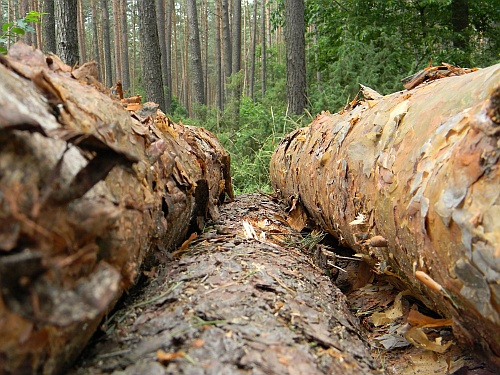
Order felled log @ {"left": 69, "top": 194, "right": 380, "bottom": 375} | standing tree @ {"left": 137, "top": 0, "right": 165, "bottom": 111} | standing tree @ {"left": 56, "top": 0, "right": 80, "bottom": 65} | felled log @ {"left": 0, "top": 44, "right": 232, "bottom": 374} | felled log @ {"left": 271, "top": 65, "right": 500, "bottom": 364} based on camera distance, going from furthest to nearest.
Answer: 1. standing tree @ {"left": 137, "top": 0, "right": 165, "bottom": 111}
2. standing tree @ {"left": 56, "top": 0, "right": 80, "bottom": 65}
3. felled log @ {"left": 271, "top": 65, "right": 500, "bottom": 364}
4. felled log @ {"left": 69, "top": 194, "right": 380, "bottom": 375}
5. felled log @ {"left": 0, "top": 44, "right": 232, "bottom": 374}

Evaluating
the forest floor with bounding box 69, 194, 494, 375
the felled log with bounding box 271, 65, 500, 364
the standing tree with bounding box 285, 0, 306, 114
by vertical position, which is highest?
the standing tree with bounding box 285, 0, 306, 114

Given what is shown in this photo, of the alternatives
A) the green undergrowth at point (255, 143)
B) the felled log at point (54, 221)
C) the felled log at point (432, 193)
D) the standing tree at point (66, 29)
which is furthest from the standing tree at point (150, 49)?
the felled log at point (54, 221)

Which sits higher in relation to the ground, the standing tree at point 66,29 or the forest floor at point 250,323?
the standing tree at point 66,29

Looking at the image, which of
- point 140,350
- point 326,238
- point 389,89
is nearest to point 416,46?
point 389,89

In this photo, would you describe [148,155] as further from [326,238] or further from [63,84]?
[326,238]

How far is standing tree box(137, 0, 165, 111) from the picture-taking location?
8.12m

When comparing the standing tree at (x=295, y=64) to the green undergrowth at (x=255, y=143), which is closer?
the green undergrowth at (x=255, y=143)

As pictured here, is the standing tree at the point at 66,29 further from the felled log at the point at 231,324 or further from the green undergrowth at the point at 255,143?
the felled log at the point at 231,324

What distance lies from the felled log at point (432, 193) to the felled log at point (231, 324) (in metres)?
0.34

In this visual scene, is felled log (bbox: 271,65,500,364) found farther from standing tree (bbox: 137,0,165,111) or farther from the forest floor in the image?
standing tree (bbox: 137,0,165,111)

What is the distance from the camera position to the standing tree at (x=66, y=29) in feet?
19.9

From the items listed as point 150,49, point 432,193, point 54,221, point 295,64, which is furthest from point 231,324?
point 150,49

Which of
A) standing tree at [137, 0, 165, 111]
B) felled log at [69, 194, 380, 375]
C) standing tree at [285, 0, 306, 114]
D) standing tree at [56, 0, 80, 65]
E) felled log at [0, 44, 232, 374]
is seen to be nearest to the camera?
felled log at [0, 44, 232, 374]

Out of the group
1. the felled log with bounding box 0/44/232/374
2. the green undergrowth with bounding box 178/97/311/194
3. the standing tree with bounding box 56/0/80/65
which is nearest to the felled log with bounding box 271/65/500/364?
the felled log with bounding box 0/44/232/374
